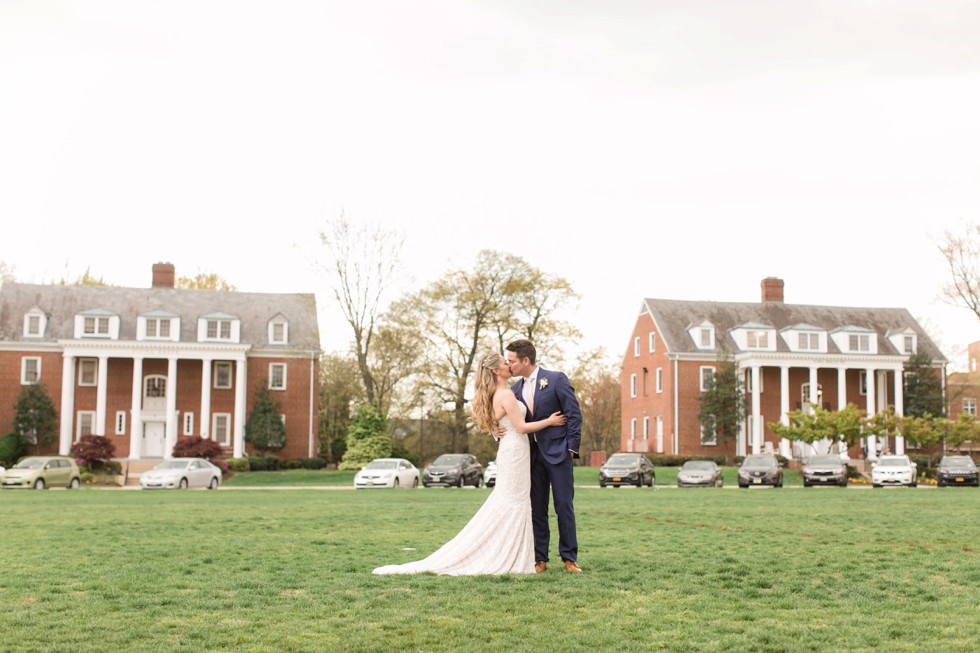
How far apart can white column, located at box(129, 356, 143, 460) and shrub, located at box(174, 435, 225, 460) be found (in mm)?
5182

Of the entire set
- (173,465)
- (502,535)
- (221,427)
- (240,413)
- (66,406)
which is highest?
(66,406)

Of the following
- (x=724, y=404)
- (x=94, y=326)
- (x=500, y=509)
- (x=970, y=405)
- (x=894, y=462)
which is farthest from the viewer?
(x=970, y=405)

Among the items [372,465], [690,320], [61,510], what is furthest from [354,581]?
[690,320]

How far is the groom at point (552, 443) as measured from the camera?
9.74 m

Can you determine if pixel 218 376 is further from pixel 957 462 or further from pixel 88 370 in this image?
pixel 957 462

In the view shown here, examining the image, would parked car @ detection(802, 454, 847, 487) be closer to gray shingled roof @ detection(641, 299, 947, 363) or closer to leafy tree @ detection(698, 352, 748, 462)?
leafy tree @ detection(698, 352, 748, 462)

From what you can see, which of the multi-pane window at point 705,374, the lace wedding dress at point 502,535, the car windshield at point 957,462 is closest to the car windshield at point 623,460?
the car windshield at point 957,462

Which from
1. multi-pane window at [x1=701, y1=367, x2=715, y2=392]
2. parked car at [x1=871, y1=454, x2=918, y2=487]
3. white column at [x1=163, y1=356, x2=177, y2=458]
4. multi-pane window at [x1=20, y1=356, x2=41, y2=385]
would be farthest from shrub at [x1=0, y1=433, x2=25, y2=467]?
parked car at [x1=871, y1=454, x2=918, y2=487]

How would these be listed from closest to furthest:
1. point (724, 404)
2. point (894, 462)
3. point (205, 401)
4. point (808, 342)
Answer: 1. point (894, 462)
2. point (205, 401)
3. point (724, 404)
4. point (808, 342)

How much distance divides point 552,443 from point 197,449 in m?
48.0

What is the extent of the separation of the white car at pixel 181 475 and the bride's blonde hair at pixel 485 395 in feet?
106

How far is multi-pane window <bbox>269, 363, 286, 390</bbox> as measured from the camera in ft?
209

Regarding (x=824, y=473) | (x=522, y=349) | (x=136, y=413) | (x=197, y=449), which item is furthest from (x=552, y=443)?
(x=136, y=413)

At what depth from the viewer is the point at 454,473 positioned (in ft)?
136
